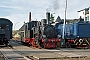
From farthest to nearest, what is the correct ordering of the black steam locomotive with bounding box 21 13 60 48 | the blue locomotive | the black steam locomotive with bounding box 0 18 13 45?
the black steam locomotive with bounding box 0 18 13 45 < the blue locomotive < the black steam locomotive with bounding box 21 13 60 48

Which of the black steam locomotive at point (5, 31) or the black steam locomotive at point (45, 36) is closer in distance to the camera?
the black steam locomotive at point (45, 36)

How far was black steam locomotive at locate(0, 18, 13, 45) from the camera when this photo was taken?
85.7 ft

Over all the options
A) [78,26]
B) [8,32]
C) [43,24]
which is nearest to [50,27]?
[43,24]

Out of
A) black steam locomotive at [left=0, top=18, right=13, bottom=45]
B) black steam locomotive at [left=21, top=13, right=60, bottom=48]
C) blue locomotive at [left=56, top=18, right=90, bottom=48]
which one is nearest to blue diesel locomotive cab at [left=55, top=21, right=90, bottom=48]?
blue locomotive at [left=56, top=18, right=90, bottom=48]

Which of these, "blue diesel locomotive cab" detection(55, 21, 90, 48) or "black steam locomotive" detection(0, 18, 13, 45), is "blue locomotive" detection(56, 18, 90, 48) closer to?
"blue diesel locomotive cab" detection(55, 21, 90, 48)

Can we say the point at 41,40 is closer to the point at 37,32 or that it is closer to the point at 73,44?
the point at 37,32

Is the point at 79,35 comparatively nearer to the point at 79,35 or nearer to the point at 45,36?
the point at 79,35

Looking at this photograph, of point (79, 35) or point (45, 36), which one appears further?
point (79, 35)

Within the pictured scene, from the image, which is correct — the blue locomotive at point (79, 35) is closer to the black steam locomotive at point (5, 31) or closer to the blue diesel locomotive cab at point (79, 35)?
the blue diesel locomotive cab at point (79, 35)

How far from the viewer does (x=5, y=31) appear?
26.7 meters

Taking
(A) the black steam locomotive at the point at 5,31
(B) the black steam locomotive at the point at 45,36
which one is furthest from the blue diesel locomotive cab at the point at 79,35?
(A) the black steam locomotive at the point at 5,31

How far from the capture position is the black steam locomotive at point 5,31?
2611 cm

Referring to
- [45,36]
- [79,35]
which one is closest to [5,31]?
[45,36]

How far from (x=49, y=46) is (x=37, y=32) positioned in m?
2.30
